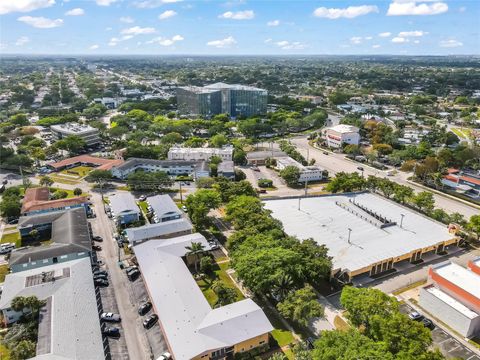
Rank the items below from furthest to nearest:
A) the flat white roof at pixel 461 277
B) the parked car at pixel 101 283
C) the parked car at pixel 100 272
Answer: the parked car at pixel 100 272 < the parked car at pixel 101 283 < the flat white roof at pixel 461 277

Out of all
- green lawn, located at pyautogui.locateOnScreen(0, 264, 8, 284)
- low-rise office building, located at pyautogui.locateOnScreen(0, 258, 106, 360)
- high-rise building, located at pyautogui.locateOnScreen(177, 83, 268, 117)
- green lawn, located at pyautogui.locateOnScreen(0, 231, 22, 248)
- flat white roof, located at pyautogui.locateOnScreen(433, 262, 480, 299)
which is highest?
high-rise building, located at pyautogui.locateOnScreen(177, 83, 268, 117)

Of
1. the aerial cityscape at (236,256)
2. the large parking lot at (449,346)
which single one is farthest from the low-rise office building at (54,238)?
the large parking lot at (449,346)

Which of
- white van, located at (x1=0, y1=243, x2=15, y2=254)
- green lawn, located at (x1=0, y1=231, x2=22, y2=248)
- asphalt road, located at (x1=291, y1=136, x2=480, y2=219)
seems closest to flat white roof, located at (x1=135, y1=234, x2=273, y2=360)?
white van, located at (x1=0, y1=243, x2=15, y2=254)

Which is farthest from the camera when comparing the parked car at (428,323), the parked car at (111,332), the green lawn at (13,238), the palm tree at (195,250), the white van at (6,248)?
the green lawn at (13,238)

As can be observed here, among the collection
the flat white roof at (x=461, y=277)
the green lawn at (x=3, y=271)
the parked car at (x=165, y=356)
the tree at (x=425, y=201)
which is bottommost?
the green lawn at (x=3, y=271)

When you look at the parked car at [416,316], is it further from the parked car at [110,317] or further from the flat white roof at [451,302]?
the parked car at [110,317]

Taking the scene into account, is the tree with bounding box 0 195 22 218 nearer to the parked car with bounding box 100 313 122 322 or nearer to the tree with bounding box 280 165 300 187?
the parked car with bounding box 100 313 122 322
